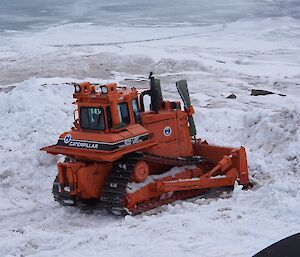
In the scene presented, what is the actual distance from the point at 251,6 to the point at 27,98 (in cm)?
3326

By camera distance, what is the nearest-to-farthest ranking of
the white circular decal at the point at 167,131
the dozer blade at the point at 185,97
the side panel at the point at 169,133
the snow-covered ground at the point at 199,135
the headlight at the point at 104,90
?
the snow-covered ground at the point at 199,135 < the headlight at the point at 104,90 < the side panel at the point at 169,133 < the white circular decal at the point at 167,131 < the dozer blade at the point at 185,97

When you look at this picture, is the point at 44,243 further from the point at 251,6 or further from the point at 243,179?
the point at 251,6

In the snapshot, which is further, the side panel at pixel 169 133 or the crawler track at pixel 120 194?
the side panel at pixel 169 133

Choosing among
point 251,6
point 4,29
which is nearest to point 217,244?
point 4,29

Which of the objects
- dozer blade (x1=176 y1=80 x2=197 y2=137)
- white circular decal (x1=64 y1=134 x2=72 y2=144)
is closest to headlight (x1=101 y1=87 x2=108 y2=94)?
white circular decal (x1=64 y1=134 x2=72 y2=144)

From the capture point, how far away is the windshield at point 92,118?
914 cm

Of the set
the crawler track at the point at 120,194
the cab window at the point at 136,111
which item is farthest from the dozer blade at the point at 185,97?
the cab window at the point at 136,111

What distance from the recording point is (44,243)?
7.63 m

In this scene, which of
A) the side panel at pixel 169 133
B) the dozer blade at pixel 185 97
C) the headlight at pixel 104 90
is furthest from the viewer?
the dozer blade at pixel 185 97

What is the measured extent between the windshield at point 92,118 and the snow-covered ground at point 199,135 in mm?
1332

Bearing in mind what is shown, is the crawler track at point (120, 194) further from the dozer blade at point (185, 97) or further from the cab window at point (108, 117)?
the dozer blade at point (185, 97)

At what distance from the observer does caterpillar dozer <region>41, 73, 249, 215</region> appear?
898 cm

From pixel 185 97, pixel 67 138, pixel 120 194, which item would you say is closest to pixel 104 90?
pixel 67 138

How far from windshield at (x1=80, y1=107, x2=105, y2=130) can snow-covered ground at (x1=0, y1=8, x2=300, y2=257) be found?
52.5 inches
